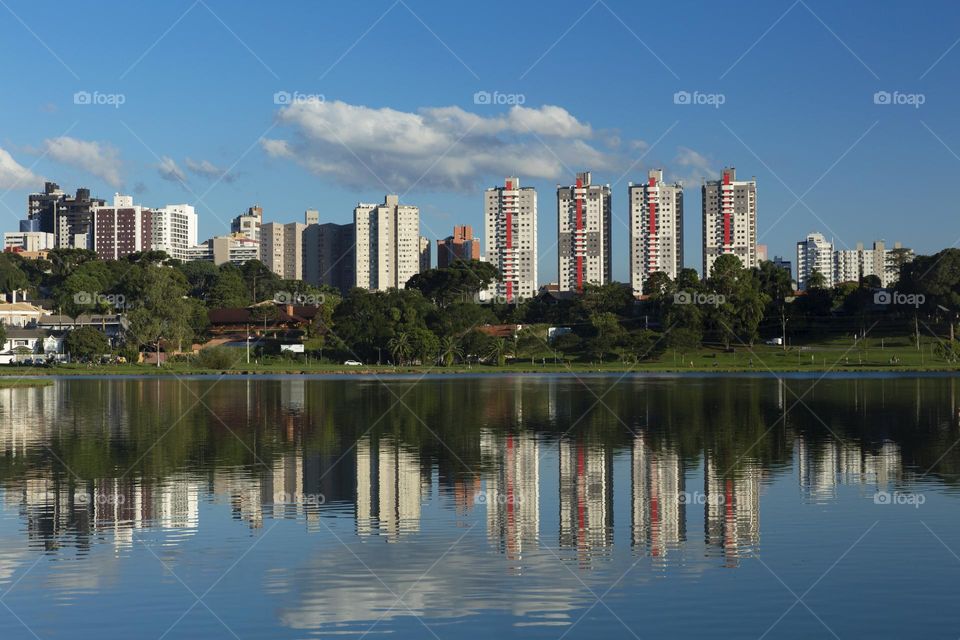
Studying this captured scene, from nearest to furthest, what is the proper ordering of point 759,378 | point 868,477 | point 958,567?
point 958,567, point 868,477, point 759,378

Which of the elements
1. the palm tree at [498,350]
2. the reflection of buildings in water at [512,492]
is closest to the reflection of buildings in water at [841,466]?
the reflection of buildings in water at [512,492]

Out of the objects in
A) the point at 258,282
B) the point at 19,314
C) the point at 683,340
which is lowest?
the point at 683,340

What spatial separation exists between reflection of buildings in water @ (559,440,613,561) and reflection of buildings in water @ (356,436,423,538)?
292cm

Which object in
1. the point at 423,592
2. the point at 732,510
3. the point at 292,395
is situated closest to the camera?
the point at 423,592

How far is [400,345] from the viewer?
123 meters

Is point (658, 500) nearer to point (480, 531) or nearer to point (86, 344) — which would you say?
point (480, 531)

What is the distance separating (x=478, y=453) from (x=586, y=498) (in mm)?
9104

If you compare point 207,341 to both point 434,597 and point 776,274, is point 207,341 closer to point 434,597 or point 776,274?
point 776,274

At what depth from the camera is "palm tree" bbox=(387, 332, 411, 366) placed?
Result: 123 metres

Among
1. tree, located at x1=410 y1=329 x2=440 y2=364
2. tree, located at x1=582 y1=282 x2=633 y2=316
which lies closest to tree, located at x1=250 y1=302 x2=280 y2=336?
tree, located at x1=410 y1=329 x2=440 y2=364

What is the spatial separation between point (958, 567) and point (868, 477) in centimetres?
1036

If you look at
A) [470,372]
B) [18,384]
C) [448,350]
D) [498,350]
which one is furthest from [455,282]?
[18,384]

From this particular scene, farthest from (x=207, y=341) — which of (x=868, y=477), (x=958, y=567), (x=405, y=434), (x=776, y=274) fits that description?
(x=958, y=567)

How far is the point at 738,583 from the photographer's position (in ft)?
53.7
